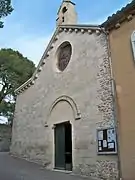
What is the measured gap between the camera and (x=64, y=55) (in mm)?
15188

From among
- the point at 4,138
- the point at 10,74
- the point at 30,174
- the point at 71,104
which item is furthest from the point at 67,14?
the point at 4,138

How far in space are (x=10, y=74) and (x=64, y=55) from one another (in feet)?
47.6

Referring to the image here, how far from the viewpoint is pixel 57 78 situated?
15.1 meters

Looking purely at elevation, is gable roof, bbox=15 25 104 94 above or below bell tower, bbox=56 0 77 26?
below

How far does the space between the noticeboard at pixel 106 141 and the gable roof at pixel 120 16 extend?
4685 mm

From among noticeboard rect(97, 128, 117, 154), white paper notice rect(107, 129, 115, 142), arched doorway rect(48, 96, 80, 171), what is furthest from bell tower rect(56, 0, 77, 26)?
white paper notice rect(107, 129, 115, 142)

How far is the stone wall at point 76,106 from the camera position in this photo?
11297 millimetres

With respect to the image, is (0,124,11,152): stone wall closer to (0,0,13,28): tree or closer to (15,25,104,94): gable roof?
(15,25,104,94): gable roof

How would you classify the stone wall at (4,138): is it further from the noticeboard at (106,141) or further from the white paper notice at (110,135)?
the white paper notice at (110,135)

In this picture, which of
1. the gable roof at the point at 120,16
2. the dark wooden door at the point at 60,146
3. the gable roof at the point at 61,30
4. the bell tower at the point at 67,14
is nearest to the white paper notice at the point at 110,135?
the dark wooden door at the point at 60,146

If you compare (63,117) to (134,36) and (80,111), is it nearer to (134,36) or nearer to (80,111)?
(80,111)

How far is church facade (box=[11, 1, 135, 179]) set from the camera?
1105cm

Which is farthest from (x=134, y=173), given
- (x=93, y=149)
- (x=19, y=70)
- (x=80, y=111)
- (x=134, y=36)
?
(x=19, y=70)

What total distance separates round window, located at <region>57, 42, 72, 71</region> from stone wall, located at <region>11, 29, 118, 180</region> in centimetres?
30
